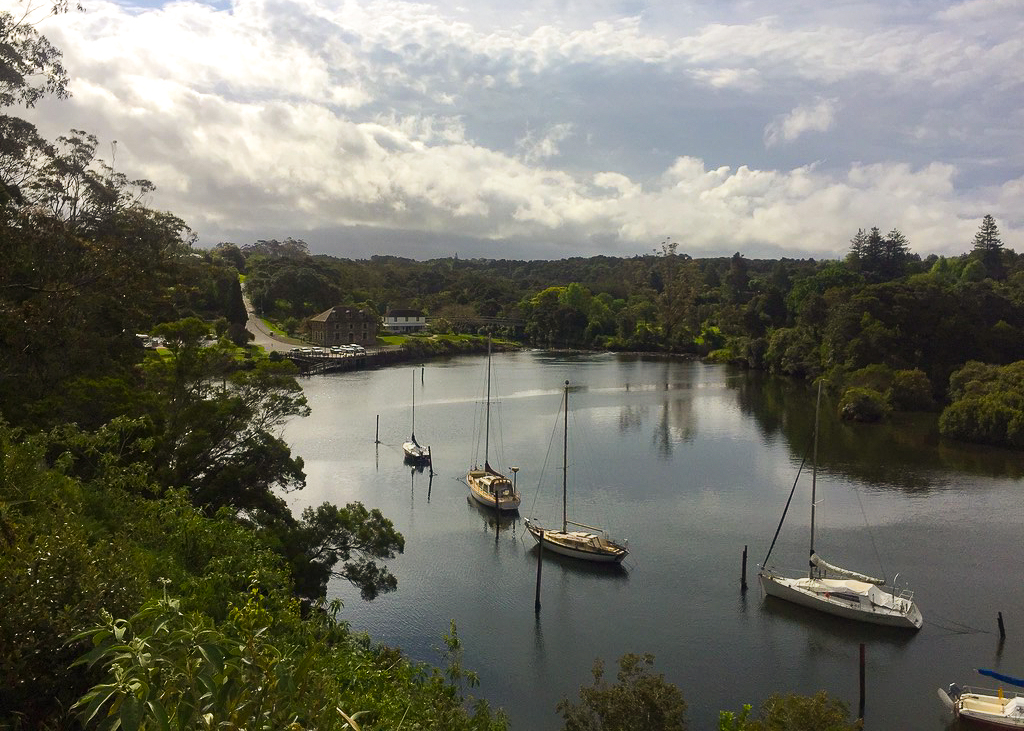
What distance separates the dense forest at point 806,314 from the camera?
6125cm

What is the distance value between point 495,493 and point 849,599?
14.6 meters

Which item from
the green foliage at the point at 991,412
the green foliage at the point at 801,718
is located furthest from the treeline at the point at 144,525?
the green foliage at the point at 991,412

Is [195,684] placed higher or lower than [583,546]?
higher

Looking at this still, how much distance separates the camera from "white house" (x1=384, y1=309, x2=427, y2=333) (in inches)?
4441

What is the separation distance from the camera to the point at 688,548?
1140 inches

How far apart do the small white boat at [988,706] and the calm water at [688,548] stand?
1.62 feet

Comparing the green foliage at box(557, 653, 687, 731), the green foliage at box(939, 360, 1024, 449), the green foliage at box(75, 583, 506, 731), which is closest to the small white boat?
the green foliage at box(557, 653, 687, 731)

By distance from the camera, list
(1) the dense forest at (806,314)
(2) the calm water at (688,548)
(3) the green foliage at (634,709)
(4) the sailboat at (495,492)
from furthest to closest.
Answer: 1. (1) the dense forest at (806,314)
2. (4) the sailboat at (495,492)
3. (2) the calm water at (688,548)
4. (3) the green foliage at (634,709)

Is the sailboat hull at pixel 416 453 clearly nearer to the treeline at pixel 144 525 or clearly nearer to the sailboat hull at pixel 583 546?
the treeline at pixel 144 525

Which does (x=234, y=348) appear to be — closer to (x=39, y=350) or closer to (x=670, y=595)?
(x=39, y=350)

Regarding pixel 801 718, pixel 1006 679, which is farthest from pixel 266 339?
pixel 801 718

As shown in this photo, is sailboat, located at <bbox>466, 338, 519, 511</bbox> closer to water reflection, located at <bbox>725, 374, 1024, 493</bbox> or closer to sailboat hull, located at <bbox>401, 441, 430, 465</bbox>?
sailboat hull, located at <bbox>401, 441, 430, 465</bbox>

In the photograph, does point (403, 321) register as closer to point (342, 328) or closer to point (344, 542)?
point (342, 328)

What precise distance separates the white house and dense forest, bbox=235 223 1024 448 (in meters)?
2.64
